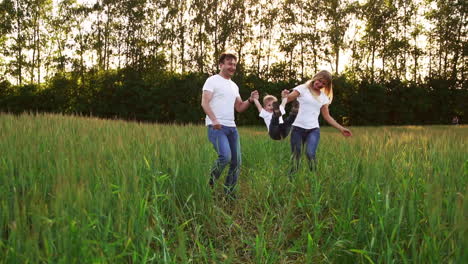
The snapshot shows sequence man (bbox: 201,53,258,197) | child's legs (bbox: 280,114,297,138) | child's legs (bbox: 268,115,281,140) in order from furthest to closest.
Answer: child's legs (bbox: 268,115,281,140) < child's legs (bbox: 280,114,297,138) < man (bbox: 201,53,258,197)

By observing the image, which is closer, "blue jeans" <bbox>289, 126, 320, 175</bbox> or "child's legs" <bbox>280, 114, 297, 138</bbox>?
"blue jeans" <bbox>289, 126, 320, 175</bbox>

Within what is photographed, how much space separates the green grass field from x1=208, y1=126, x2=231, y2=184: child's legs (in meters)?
0.26

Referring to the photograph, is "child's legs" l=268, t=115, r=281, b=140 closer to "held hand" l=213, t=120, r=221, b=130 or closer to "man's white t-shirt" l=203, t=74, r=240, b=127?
"man's white t-shirt" l=203, t=74, r=240, b=127

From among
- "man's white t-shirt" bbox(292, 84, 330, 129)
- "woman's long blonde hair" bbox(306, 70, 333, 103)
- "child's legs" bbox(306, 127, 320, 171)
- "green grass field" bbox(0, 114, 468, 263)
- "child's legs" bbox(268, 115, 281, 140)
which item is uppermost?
"woman's long blonde hair" bbox(306, 70, 333, 103)

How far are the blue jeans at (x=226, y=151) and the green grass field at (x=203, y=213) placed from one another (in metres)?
0.27

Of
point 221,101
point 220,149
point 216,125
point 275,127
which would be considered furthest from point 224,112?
point 275,127

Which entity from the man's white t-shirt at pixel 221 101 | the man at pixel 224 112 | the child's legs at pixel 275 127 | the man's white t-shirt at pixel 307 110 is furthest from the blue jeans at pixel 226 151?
the man's white t-shirt at pixel 307 110

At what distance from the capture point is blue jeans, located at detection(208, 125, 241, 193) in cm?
424

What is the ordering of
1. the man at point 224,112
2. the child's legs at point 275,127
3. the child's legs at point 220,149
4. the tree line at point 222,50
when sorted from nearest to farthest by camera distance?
the child's legs at point 220,149
the man at point 224,112
the child's legs at point 275,127
the tree line at point 222,50

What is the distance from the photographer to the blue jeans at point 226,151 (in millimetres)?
4242

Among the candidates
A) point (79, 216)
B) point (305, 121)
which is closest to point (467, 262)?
point (79, 216)

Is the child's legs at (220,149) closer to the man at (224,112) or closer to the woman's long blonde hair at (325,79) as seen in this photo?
the man at (224,112)

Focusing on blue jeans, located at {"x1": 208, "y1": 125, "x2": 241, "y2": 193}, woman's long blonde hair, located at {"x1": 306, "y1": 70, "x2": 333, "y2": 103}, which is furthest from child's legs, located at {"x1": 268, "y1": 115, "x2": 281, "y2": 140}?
blue jeans, located at {"x1": 208, "y1": 125, "x2": 241, "y2": 193}

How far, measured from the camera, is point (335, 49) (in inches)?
1206
